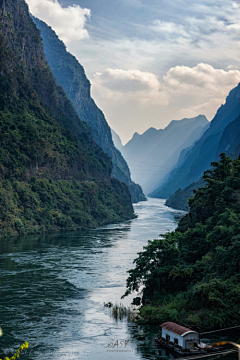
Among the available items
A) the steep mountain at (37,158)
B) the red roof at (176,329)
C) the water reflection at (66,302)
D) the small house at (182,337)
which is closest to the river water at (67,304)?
the water reflection at (66,302)

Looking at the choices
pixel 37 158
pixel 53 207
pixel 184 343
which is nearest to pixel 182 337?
pixel 184 343

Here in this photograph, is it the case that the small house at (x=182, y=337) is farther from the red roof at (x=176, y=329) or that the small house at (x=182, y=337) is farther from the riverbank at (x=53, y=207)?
the riverbank at (x=53, y=207)

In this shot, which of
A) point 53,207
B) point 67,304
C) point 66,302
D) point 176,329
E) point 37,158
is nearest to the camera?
point 176,329

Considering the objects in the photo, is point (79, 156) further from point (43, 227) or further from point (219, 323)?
point (219, 323)

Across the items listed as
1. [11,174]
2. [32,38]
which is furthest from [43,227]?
[32,38]

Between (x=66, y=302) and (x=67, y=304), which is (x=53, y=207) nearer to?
(x=66, y=302)

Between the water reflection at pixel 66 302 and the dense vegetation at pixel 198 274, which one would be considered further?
the dense vegetation at pixel 198 274

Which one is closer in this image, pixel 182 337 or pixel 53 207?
pixel 182 337
